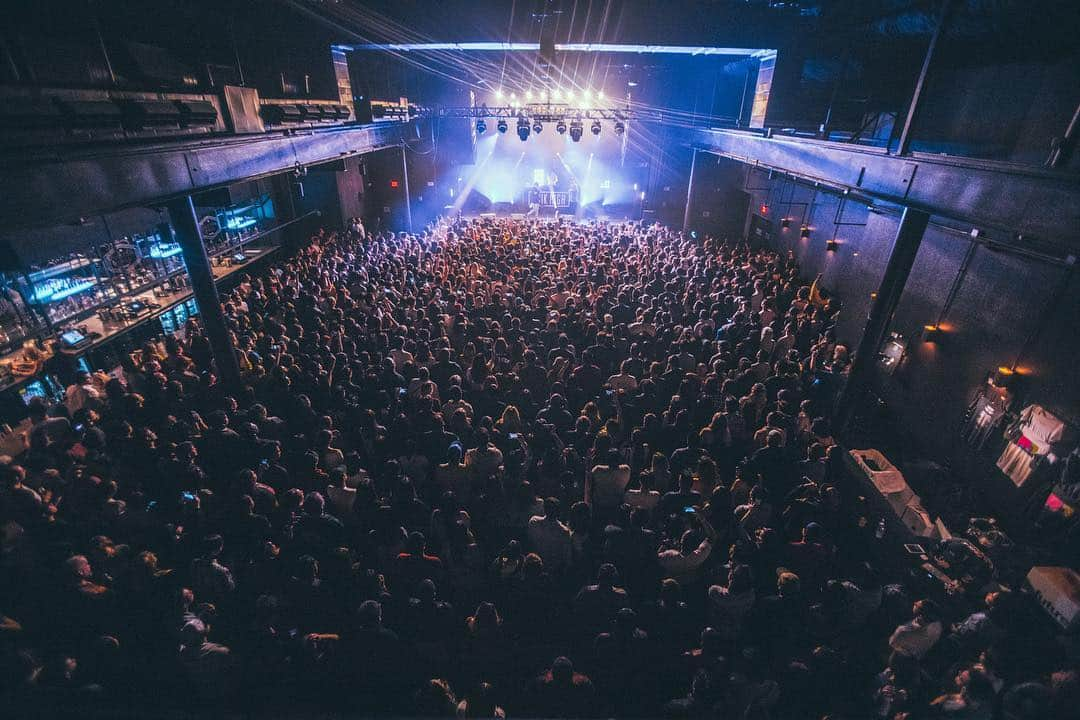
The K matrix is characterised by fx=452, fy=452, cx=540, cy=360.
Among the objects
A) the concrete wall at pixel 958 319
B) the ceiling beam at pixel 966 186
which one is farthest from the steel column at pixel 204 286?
the concrete wall at pixel 958 319

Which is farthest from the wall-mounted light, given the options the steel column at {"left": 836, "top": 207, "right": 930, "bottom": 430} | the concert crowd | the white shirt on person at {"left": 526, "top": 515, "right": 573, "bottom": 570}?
the white shirt on person at {"left": 526, "top": 515, "right": 573, "bottom": 570}

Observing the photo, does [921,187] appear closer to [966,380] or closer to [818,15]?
[966,380]

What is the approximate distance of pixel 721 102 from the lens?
60.5 ft

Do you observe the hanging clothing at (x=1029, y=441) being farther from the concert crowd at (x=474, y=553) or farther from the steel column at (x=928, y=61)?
the steel column at (x=928, y=61)

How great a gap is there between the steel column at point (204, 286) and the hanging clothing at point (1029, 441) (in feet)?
36.7

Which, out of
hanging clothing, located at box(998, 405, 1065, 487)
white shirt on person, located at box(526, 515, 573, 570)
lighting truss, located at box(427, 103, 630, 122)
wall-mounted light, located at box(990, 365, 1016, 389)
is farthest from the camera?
lighting truss, located at box(427, 103, 630, 122)

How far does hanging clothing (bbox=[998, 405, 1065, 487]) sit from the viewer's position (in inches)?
208

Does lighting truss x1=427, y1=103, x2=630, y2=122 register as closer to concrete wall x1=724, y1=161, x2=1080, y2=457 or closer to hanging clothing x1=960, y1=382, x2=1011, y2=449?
concrete wall x1=724, y1=161, x2=1080, y2=457

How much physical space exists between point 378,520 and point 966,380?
8.62 meters

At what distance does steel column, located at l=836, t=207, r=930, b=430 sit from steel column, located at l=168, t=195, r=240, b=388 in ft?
32.3

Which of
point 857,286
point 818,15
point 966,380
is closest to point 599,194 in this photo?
point 818,15

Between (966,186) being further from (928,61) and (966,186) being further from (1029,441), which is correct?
(1029,441)

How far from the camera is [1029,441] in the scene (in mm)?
5539

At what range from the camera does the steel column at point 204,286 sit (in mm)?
6590
